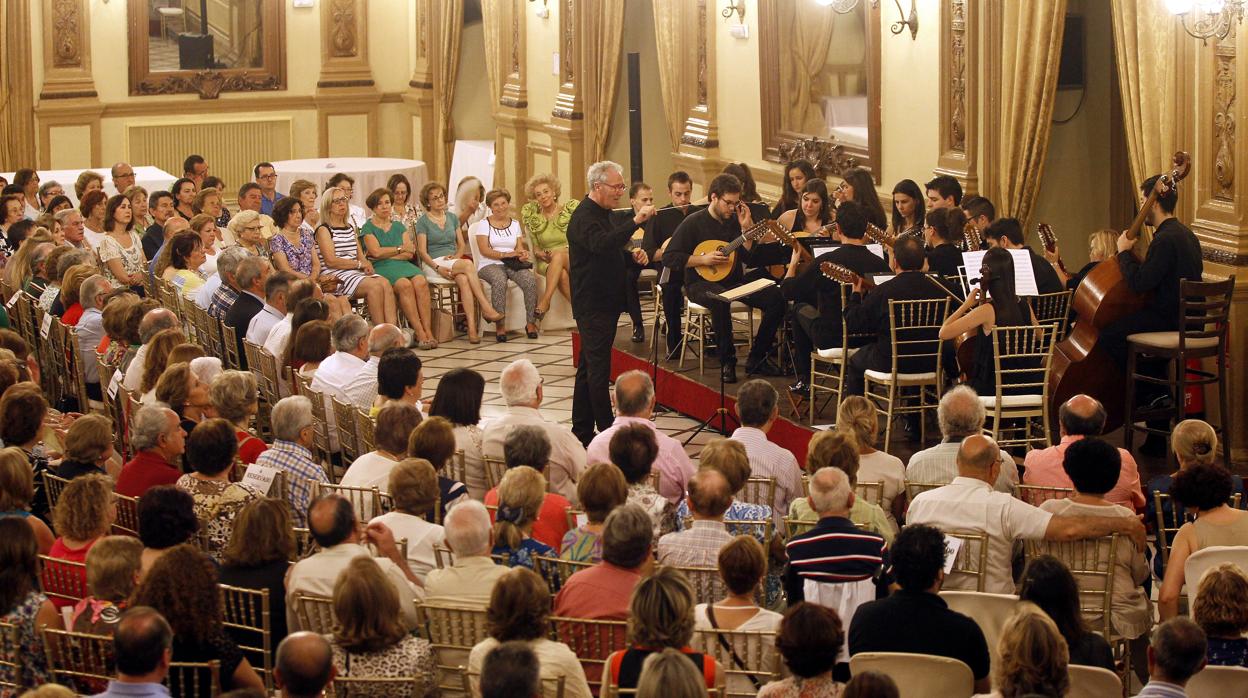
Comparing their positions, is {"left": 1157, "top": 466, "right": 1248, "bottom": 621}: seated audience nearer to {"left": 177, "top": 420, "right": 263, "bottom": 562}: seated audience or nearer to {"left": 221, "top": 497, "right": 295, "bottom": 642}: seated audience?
{"left": 221, "top": 497, "right": 295, "bottom": 642}: seated audience

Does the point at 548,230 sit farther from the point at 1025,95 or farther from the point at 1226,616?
the point at 1226,616

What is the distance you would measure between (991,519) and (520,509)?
1454 mm

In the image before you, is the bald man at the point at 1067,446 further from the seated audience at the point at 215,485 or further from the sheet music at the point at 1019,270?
the seated audience at the point at 215,485

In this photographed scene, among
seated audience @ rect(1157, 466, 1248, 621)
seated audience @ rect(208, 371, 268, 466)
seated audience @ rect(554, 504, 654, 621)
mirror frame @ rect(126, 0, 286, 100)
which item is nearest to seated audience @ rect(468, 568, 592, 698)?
seated audience @ rect(554, 504, 654, 621)

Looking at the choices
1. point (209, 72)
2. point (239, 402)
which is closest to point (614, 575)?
point (239, 402)

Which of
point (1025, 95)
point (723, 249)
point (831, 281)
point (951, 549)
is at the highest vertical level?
point (1025, 95)

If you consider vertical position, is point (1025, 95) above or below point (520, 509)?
above

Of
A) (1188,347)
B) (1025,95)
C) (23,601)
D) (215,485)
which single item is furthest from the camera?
(1025,95)

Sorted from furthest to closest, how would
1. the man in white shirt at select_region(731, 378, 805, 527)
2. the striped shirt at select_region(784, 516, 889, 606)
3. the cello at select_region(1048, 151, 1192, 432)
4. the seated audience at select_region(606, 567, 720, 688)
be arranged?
1. the cello at select_region(1048, 151, 1192, 432)
2. the man in white shirt at select_region(731, 378, 805, 527)
3. the striped shirt at select_region(784, 516, 889, 606)
4. the seated audience at select_region(606, 567, 720, 688)

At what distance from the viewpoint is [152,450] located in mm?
5820

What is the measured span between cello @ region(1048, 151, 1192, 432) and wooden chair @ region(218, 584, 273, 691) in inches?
165

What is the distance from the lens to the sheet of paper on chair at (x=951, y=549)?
4996 mm

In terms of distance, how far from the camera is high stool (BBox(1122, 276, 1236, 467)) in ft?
23.7

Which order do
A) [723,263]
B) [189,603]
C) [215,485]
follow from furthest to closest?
[723,263] < [215,485] < [189,603]
